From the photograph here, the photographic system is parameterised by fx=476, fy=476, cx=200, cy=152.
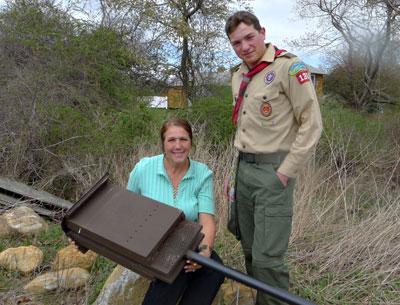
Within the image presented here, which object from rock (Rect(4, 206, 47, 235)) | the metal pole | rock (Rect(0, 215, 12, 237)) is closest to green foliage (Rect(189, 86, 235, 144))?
rock (Rect(4, 206, 47, 235))

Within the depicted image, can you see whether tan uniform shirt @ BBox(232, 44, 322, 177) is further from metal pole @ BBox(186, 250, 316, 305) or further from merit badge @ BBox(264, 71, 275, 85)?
metal pole @ BBox(186, 250, 316, 305)

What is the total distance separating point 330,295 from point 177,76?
12.1 m

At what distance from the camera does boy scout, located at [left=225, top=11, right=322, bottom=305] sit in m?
2.36

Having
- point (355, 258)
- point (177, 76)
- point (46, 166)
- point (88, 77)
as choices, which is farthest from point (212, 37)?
point (355, 258)

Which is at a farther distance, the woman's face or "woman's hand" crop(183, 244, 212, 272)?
the woman's face

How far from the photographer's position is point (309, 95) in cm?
234

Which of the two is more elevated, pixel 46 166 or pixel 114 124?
pixel 114 124

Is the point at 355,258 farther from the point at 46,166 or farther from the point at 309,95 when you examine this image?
the point at 46,166

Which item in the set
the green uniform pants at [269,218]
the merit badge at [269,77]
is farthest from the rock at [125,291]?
the merit badge at [269,77]

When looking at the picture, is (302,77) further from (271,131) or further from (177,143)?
(177,143)

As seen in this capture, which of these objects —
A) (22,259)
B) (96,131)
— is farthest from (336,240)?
(96,131)

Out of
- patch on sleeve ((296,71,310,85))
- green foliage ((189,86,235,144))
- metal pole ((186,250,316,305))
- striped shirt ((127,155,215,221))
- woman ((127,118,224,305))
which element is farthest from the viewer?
green foliage ((189,86,235,144))

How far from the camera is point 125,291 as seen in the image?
120 inches

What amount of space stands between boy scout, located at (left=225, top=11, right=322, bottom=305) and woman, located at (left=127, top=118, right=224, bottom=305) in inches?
11.1
